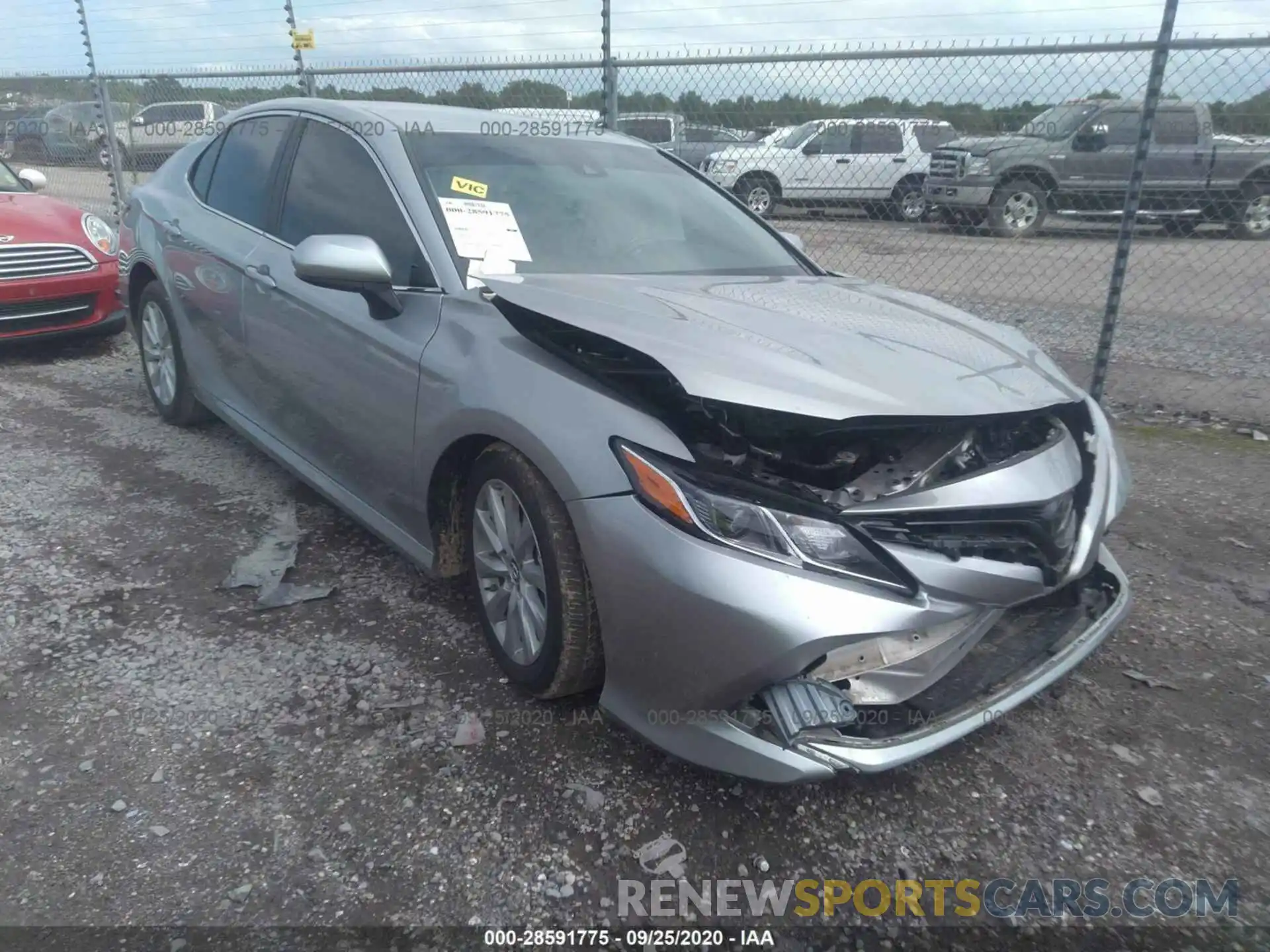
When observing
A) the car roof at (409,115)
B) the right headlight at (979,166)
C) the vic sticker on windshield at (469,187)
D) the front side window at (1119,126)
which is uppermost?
the car roof at (409,115)

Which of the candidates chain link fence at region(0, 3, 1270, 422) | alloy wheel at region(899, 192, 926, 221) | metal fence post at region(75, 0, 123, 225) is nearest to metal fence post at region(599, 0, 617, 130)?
chain link fence at region(0, 3, 1270, 422)

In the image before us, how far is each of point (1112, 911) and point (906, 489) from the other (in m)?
1.04

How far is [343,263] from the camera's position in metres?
2.73

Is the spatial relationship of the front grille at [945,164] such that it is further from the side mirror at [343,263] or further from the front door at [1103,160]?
the side mirror at [343,263]

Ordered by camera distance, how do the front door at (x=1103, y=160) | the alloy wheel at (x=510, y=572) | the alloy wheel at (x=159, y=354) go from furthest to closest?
the front door at (x=1103, y=160) → the alloy wheel at (x=159, y=354) → the alloy wheel at (x=510, y=572)

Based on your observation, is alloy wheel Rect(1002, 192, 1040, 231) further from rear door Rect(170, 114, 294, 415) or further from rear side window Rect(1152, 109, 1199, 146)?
rear door Rect(170, 114, 294, 415)

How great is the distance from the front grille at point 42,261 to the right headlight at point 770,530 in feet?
19.0

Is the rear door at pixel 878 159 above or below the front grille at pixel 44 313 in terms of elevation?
above

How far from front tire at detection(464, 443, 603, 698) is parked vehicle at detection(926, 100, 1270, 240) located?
512 cm

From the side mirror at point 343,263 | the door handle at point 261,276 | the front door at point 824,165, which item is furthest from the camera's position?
the front door at point 824,165

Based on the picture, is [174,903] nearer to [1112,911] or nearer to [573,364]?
[573,364]

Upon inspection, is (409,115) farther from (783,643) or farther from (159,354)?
(783,643)

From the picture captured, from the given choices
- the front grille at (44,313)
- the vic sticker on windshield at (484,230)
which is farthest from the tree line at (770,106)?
the vic sticker on windshield at (484,230)

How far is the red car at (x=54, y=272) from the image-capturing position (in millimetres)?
6020
